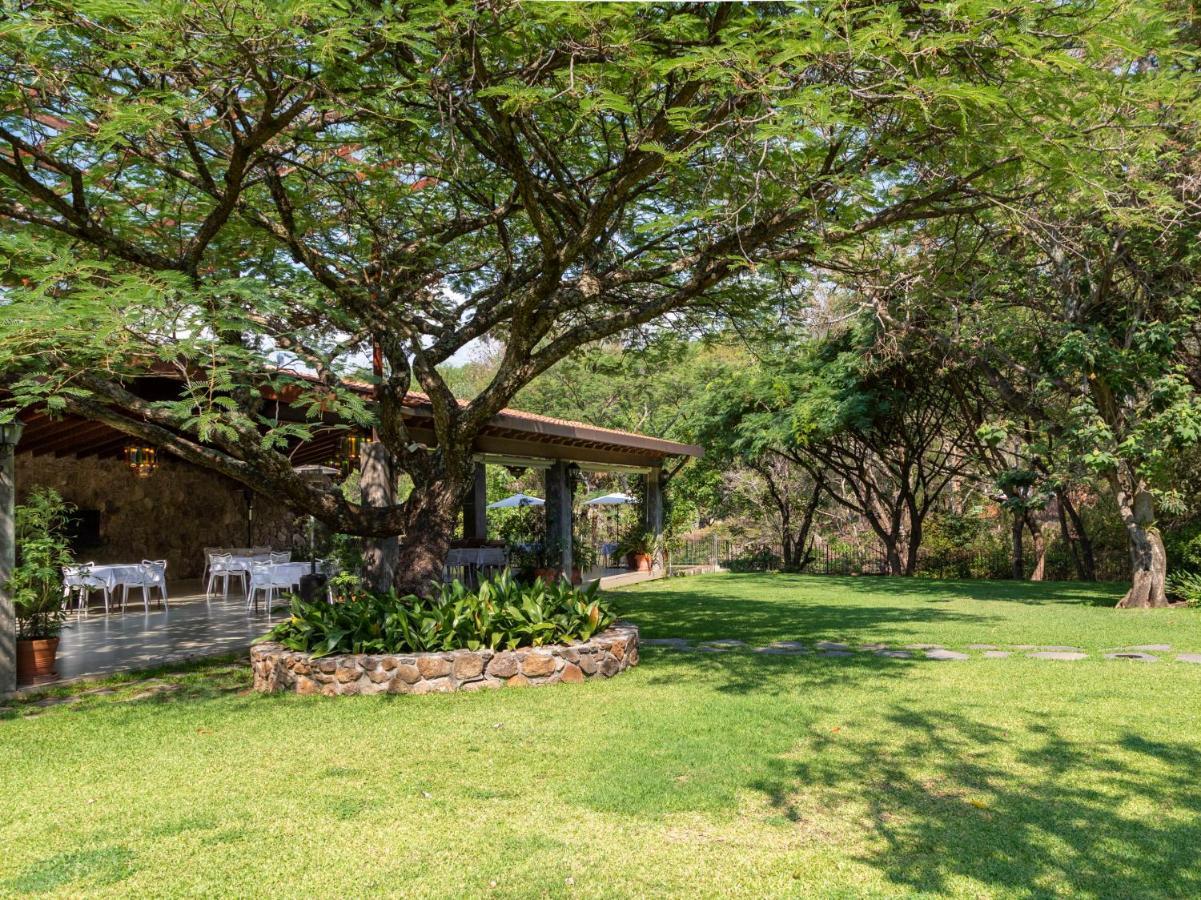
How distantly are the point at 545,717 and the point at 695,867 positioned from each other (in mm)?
2862

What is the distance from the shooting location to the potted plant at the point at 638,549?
66.1 ft

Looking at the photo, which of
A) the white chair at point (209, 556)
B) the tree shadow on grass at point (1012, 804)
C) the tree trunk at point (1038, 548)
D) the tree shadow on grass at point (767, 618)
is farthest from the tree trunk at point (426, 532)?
the tree trunk at point (1038, 548)

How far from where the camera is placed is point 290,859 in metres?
4.01

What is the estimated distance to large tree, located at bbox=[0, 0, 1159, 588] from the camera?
5.66m

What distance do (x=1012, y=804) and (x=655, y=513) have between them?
52.0ft

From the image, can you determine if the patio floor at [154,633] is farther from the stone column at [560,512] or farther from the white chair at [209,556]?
the stone column at [560,512]

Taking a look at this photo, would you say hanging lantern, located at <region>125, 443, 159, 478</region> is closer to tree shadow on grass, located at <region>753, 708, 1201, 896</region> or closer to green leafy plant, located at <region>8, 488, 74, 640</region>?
green leafy plant, located at <region>8, 488, 74, 640</region>

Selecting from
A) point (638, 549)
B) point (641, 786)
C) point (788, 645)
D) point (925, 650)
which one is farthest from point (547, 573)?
point (641, 786)

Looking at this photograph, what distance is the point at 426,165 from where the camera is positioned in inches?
360

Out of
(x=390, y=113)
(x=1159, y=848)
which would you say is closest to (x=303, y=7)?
(x=390, y=113)

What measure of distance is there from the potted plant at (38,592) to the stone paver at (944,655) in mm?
8503

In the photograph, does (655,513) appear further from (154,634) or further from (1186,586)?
(154,634)

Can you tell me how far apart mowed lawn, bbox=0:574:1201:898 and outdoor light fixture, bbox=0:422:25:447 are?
90.9 inches

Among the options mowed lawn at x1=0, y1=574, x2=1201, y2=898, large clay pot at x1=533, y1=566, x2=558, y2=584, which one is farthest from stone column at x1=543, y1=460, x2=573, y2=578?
mowed lawn at x1=0, y1=574, x2=1201, y2=898
